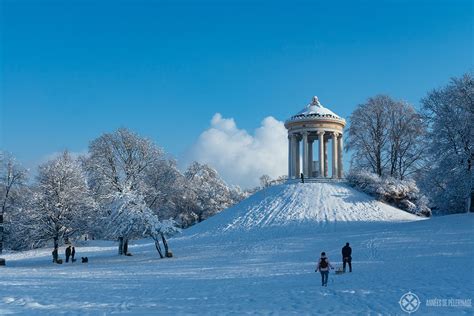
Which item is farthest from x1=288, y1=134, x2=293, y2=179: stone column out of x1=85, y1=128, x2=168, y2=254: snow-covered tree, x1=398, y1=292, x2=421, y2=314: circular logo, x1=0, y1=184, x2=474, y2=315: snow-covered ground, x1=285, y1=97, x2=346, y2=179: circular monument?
x1=398, y1=292, x2=421, y2=314: circular logo

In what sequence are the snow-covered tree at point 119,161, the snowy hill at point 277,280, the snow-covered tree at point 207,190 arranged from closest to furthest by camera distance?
the snowy hill at point 277,280, the snow-covered tree at point 119,161, the snow-covered tree at point 207,190

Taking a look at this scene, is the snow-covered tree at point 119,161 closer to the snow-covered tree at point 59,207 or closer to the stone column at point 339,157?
the snow-covered tree at point 59,207

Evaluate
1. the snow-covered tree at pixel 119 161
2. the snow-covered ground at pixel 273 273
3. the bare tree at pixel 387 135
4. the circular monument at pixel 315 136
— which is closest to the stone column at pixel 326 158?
the circular monument at pixel 315 136

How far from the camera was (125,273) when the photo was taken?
22.3 metres

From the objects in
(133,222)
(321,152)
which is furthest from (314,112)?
(133,222)

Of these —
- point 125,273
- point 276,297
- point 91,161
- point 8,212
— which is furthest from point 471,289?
point 8,212

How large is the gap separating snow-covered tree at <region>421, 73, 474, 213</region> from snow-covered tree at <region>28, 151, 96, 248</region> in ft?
89.5

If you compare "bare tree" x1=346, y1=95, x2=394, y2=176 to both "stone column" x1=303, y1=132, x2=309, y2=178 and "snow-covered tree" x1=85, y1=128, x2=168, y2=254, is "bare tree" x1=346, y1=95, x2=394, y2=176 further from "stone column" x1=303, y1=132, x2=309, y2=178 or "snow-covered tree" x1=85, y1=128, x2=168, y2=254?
"snow-covered tree" x1=85, y1=128, x2=168, y2=254

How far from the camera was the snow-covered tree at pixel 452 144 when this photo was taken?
32.2m

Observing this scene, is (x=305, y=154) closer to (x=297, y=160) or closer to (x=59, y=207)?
(x=297, y=160)

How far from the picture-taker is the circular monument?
4988 centimetres

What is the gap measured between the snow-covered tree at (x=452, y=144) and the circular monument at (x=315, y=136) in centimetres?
1518

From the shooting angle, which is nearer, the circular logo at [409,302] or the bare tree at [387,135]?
the circular logo at [409,302]

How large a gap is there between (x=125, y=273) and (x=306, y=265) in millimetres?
8860
